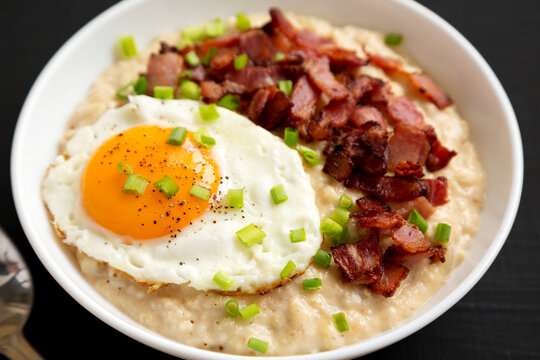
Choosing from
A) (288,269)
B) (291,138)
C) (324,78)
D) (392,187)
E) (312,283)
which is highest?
(324,78)

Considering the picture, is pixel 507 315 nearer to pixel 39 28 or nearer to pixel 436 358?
pixel 436 358

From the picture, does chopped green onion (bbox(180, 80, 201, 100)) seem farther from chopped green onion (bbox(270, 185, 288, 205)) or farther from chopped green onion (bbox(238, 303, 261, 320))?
chopped green onion (bbox(238, 303, 261, 320))

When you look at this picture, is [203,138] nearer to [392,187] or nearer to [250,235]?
[250,235]

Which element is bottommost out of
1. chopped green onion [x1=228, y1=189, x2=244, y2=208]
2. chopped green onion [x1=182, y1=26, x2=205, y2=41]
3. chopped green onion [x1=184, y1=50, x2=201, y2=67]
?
chopped green onion [x1=228, y1=189, x2=244, y2=208]

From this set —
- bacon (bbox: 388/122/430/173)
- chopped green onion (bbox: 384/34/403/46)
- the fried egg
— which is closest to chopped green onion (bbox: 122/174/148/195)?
the fried egg

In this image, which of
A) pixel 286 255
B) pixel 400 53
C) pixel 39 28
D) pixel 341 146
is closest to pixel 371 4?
pixel 400 53

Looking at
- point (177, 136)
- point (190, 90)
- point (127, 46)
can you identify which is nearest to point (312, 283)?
point (177, 136)

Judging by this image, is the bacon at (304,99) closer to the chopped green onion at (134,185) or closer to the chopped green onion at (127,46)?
the chopped green onion at (134,185)

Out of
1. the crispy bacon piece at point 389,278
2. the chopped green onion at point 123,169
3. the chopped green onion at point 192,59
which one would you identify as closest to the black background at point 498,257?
the crispy bacon piece at point 389,278
